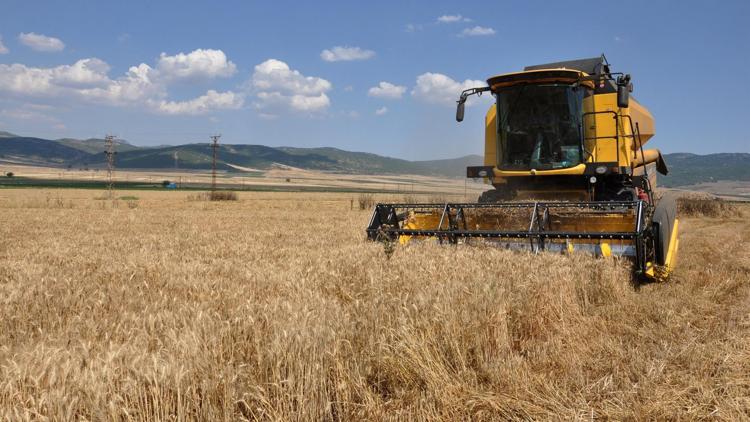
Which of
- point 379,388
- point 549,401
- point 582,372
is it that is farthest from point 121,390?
point 582,372

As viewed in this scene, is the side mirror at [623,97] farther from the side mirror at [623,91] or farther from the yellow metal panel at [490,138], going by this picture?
the yellow metal panel at [490,138]

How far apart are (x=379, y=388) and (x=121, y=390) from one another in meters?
1.51

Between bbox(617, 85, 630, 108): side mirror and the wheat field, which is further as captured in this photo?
bbox(617, 85, 630, 108): side mirror

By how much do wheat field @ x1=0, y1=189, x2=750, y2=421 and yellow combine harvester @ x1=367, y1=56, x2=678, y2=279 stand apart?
1.87 metres

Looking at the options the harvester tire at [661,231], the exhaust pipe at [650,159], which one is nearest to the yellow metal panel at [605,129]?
the exhaust pipe at [650,159]

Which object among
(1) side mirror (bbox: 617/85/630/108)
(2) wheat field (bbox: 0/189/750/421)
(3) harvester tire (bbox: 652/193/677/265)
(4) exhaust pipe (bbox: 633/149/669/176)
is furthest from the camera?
(4) exhaust pipe (bbox: 633/149/669/176)

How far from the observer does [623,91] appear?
27.1ft

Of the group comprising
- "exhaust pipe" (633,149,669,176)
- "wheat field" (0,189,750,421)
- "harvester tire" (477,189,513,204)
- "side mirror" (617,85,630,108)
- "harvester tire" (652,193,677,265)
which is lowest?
"wheat field" (0,189,750,421)

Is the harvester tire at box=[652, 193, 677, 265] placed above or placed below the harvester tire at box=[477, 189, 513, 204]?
below

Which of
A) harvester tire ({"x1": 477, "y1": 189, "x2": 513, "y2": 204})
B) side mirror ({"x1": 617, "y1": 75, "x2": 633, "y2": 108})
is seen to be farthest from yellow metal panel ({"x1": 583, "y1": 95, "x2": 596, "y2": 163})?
harvester tire ({"x1": 477, "y1": 189, "x2": 513, "y2": 204})

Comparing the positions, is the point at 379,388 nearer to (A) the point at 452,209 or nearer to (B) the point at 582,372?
(B) the point at 582,372

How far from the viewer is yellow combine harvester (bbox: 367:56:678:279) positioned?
7914 mm

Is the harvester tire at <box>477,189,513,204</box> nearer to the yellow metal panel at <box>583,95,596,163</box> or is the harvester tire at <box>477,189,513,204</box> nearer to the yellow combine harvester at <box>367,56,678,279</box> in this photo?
the yellow combine harvester at <box>367,56,678,279</box>

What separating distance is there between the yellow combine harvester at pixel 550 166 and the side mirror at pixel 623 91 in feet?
0.05
